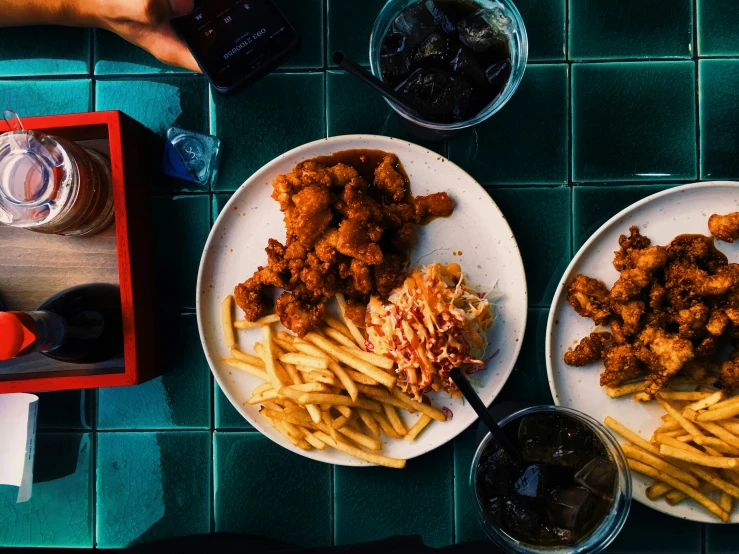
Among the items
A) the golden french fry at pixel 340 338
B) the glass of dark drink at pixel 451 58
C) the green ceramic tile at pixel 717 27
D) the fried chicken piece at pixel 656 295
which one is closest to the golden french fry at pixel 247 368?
the golden french fry at pixel 340 338

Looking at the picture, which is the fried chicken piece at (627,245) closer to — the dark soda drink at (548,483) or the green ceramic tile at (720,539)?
the dark soda drink at (548,483)

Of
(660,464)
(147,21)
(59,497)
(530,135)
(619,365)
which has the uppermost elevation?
(147,21)

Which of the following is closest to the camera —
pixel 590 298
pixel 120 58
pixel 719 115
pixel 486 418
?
pixel 486 418

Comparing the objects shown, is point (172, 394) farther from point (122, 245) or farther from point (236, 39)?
point (236, 39)

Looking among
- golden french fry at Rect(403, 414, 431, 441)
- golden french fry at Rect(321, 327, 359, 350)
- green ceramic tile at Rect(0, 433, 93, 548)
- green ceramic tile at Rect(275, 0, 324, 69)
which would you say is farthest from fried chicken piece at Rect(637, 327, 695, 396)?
green ceramic tile at Rect(0, 433, 93, 548)

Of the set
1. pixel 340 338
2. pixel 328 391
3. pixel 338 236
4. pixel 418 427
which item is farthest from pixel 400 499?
pixel 338 236

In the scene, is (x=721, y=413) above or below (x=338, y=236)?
below

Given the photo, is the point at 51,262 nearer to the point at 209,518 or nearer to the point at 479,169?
the point at 209,518

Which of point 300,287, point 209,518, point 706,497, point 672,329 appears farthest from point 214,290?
point 706,497
